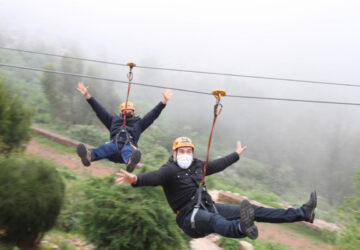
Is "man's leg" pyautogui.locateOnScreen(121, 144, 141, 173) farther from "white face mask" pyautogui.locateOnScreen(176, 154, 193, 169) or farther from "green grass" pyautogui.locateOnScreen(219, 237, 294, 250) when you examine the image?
"green grass" pyautogui.locateOnScreen(219, 237, 294, 250)

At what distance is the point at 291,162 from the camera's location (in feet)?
99.6

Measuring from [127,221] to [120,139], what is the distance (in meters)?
1.80

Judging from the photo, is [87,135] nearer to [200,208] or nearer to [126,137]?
[126,137]

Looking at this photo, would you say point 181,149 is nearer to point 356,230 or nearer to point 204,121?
point 356,230

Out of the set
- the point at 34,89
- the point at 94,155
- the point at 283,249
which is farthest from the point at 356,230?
the point at 34,89

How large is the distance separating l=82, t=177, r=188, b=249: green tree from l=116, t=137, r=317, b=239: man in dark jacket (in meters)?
0.43

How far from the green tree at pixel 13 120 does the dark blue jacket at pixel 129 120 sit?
8.63 feet

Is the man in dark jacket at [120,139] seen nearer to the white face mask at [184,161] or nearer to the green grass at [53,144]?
the white face mask at [184,161]

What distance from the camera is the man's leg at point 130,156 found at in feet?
16.2

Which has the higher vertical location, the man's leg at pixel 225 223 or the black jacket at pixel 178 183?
the black jacket at pixel 178 183

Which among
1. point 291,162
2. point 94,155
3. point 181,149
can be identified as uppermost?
point 181,149

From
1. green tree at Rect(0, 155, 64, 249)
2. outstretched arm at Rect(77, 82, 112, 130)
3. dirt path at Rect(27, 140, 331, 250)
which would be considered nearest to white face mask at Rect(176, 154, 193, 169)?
green tree at Rect(0, 155, 64, 249)

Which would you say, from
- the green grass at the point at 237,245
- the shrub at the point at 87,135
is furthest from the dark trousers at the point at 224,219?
the shrub at the point at 87,135

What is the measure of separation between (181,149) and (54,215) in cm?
205
